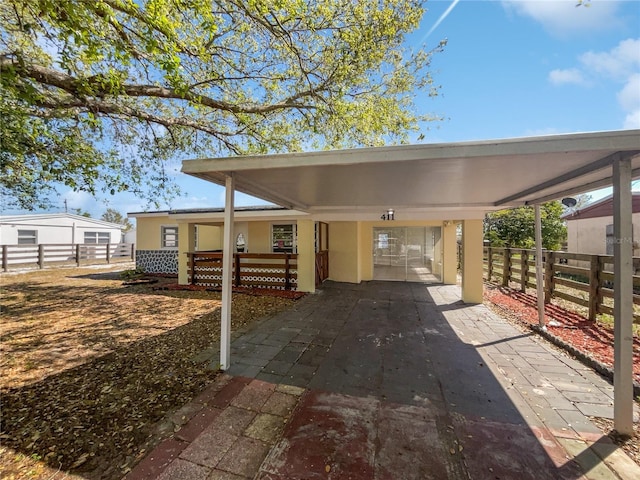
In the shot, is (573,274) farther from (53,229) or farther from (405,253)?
(53,229)

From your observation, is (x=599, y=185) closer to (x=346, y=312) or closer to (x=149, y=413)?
(x=346, y=312)

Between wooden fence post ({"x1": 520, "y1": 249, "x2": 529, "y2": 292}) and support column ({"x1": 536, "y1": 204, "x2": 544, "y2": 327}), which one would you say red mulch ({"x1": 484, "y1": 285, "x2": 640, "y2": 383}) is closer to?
support column ({"x1": 536, "y1": 204, "x2": 544, "y2": 327})

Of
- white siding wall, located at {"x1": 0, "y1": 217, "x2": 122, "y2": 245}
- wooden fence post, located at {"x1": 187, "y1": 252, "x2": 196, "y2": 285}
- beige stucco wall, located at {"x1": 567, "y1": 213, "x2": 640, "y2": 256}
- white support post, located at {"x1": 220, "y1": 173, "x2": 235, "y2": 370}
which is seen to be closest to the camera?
white support post, located at {"x1": 220, "y1": 173, "x2": 235, "y2": 370}

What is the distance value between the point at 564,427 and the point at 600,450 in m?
0.27

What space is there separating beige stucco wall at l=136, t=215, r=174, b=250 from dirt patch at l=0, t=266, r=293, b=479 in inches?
233

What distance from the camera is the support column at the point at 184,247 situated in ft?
31.7

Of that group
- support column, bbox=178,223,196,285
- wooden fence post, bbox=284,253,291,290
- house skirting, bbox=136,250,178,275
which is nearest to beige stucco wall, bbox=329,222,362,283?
wooden fence post, bbox=284,253,291,290

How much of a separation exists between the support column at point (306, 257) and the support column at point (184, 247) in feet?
14.1

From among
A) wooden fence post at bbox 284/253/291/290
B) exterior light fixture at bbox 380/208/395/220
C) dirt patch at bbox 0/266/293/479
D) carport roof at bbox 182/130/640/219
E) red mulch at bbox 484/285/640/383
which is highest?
carport roof at bbox 182/130/640/219

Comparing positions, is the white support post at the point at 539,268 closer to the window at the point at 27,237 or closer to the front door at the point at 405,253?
the front door at the point at 405,253

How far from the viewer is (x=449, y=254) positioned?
9.90 meters

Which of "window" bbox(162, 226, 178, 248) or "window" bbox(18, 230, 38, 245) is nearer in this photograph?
"window" bbox(162, 226, 178, 248)

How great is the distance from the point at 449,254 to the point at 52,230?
23.7m

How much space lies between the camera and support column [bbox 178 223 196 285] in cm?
965
